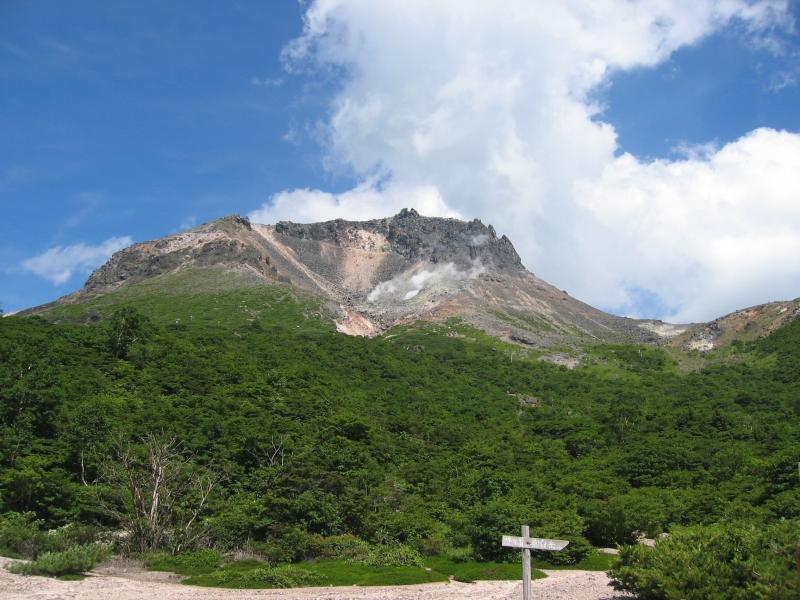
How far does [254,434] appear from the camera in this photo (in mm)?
62938

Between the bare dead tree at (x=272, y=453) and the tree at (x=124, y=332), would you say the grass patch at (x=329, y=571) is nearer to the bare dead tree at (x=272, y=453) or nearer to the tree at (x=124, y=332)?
the bare dead tree at (x=272, y=453)

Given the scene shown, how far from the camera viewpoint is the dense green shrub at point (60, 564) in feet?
102

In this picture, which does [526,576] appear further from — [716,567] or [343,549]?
[343,549]

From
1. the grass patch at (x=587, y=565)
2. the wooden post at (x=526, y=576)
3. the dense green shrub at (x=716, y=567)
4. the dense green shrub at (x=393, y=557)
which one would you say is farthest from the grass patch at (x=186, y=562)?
the wooden post at (x=526, y=576)

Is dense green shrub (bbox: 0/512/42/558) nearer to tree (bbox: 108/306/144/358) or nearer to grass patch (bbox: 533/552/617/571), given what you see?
grass patch (bbox: 533/552/617/571)

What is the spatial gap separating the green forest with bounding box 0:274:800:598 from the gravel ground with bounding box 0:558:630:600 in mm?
3228

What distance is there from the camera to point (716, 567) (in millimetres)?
25062

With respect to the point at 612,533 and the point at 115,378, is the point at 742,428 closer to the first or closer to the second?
the point at 612,533

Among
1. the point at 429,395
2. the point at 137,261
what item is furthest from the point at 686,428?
the point at 137,261

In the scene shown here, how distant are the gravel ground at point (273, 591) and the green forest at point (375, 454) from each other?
3.23 m

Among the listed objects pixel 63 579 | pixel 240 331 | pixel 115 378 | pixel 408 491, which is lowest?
pixel 63 579

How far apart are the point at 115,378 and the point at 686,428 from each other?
65.6m

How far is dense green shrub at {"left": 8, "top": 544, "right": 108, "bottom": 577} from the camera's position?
102 feet

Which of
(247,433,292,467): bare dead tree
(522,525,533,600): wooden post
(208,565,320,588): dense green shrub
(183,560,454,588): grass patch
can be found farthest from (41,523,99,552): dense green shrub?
(522,525,533,600): wooden post
